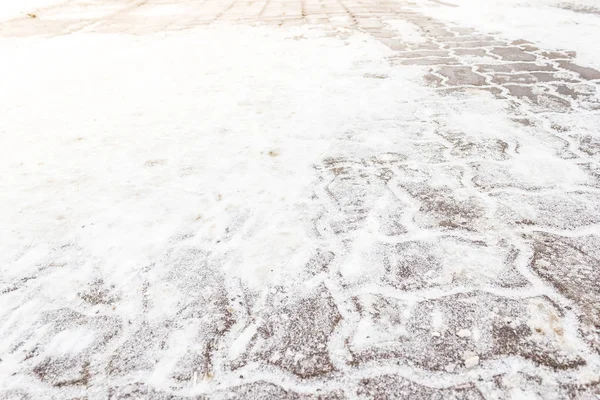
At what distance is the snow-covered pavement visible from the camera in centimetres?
106

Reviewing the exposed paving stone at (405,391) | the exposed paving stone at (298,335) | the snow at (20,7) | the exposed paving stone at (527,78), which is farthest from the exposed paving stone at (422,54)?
the snow at (20,7)

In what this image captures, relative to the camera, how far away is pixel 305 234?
156 centimetres

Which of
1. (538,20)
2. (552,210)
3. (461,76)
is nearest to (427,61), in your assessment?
(461,76)

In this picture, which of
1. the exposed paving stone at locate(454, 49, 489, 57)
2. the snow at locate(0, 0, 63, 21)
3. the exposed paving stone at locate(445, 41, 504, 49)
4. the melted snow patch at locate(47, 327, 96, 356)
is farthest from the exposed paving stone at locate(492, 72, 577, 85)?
the snow at locate(0, 0, 63, 21)

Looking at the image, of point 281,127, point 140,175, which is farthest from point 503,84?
point 140,175

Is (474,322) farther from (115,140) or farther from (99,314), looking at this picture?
(115,140)

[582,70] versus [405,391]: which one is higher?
[582,70]

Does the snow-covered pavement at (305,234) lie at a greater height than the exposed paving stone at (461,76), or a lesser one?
lesser

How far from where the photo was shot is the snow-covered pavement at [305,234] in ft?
3.49

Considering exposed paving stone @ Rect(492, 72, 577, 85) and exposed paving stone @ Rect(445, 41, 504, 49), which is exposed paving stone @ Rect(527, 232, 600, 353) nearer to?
exposed paving stone @ Rect(492, 72, 577, 85)

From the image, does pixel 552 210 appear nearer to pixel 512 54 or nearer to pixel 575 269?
pixel 575 269

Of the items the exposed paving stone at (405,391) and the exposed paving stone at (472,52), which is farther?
the exposed paving stone at (472,52)

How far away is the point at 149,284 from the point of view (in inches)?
53.6

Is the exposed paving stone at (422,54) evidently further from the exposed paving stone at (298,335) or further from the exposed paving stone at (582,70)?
the exposed paving stone at (298,335)
